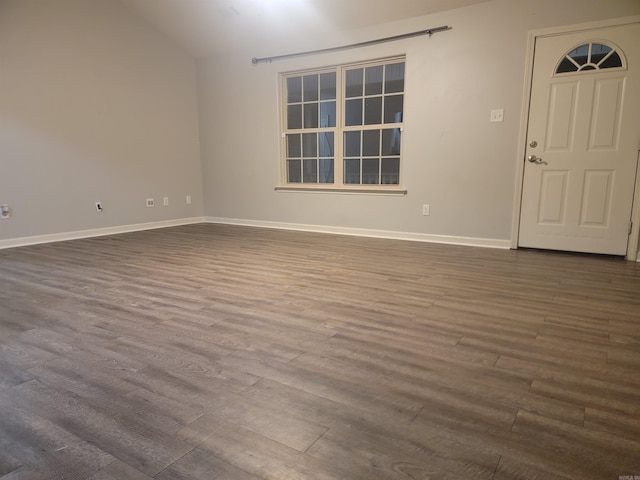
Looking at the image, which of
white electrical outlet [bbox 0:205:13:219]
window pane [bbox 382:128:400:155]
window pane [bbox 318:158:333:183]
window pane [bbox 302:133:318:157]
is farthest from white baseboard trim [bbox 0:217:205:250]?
window pane [bbox 382:128:400:155]

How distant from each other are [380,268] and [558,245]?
1929 mm

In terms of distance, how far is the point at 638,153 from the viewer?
3.42m

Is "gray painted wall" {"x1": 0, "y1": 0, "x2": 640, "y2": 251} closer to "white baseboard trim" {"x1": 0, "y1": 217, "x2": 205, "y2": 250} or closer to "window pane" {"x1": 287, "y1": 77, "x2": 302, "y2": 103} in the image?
"white baseboard trim" {"x1": 0, "y1": 217, "x2": 205, "y2": 250}

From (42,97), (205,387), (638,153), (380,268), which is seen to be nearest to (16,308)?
(205,387)

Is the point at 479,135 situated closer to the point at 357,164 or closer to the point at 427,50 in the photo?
the point at 427,50

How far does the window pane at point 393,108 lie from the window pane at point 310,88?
39.5 inches

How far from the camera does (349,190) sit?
192 inches

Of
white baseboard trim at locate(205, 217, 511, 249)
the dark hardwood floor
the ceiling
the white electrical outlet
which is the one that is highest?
the ceiling

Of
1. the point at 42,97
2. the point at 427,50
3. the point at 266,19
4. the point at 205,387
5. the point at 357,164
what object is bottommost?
the point at 205,387

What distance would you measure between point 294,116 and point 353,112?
882mm

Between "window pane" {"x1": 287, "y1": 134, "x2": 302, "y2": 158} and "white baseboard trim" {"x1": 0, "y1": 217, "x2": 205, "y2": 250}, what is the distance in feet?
6.18

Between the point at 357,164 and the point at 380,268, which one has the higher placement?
the point at 357,164

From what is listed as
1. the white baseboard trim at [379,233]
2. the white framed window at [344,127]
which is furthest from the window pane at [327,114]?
the white baseboard trim at [379,233]

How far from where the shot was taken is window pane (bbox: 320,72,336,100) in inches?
194
